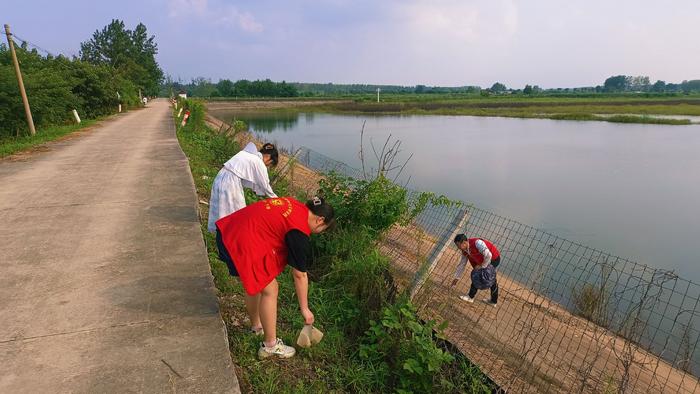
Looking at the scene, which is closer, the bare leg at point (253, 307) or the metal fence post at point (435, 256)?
the bare leg at point (253, 307)

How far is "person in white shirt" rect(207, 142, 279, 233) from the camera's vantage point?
12.0ft

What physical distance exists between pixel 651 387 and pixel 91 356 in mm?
5000

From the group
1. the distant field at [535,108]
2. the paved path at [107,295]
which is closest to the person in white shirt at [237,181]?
the paved path at [107,295]

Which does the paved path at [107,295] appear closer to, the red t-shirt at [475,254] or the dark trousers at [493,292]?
the red t-shirt at [475,254]

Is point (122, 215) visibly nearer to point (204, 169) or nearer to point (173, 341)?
point (173, 341)

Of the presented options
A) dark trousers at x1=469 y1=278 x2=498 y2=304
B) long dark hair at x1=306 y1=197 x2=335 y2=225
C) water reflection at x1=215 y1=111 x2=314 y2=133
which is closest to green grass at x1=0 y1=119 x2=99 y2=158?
long dark hair at x1=306 y1=197 x2=335 y2=225

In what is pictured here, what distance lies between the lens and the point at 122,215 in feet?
17.1

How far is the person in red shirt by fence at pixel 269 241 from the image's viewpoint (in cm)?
253

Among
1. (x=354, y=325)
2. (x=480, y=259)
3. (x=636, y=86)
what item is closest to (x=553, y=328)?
(x=480, y=259)

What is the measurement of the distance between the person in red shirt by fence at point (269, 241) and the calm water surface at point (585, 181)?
798 cm

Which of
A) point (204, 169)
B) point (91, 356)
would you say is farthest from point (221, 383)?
point (204, 169)

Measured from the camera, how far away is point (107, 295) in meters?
3.27

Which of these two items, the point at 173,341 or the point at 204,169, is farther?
the point at 204,169

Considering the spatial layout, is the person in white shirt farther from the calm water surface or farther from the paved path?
the calm water surface
